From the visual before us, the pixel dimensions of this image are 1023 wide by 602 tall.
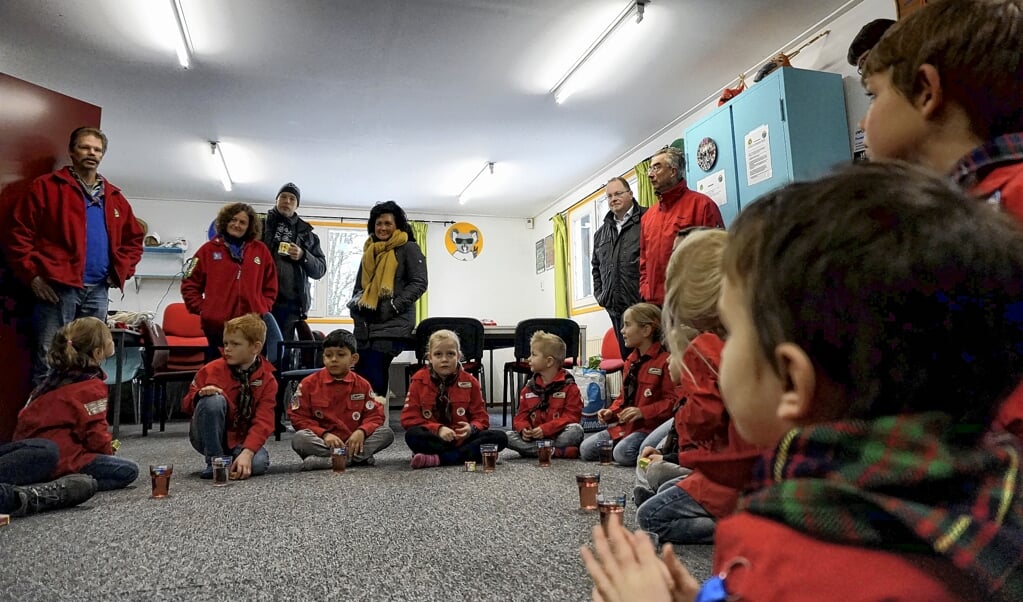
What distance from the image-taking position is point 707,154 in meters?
4.29

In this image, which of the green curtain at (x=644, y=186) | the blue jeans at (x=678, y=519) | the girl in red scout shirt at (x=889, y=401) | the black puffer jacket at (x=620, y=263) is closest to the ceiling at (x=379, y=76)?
the green curtain at (x=644, y=186)

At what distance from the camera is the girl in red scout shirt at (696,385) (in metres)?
1.34

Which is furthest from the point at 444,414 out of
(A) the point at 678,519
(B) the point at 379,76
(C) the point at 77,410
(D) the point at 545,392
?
(B) the point at 379,76

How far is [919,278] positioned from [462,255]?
325 inches

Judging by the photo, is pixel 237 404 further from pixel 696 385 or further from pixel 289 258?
pixel 696 385

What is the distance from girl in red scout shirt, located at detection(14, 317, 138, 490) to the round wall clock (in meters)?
3.72

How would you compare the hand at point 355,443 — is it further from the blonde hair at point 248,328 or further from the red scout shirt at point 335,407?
the blonde hair at point 248,328

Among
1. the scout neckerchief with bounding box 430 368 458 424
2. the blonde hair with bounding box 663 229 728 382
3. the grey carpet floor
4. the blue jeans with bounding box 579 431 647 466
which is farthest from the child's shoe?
the blonde hair with bounding box 663 229 728 382

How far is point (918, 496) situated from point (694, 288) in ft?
3.25

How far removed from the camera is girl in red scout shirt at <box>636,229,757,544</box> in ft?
4.39

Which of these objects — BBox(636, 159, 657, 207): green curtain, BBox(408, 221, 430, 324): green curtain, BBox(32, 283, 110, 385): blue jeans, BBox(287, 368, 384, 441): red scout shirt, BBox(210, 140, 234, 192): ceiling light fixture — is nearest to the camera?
BBox(32, 283, 110, 385): blue jeans

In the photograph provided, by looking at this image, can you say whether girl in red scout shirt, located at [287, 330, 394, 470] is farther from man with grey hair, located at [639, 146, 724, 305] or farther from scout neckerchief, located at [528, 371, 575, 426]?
man with grey hair, located at [639, 146, 724, 305]

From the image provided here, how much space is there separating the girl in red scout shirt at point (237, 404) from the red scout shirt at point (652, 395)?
163 cm

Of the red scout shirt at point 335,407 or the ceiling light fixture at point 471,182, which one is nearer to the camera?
the red scout shirt at point 335,407
